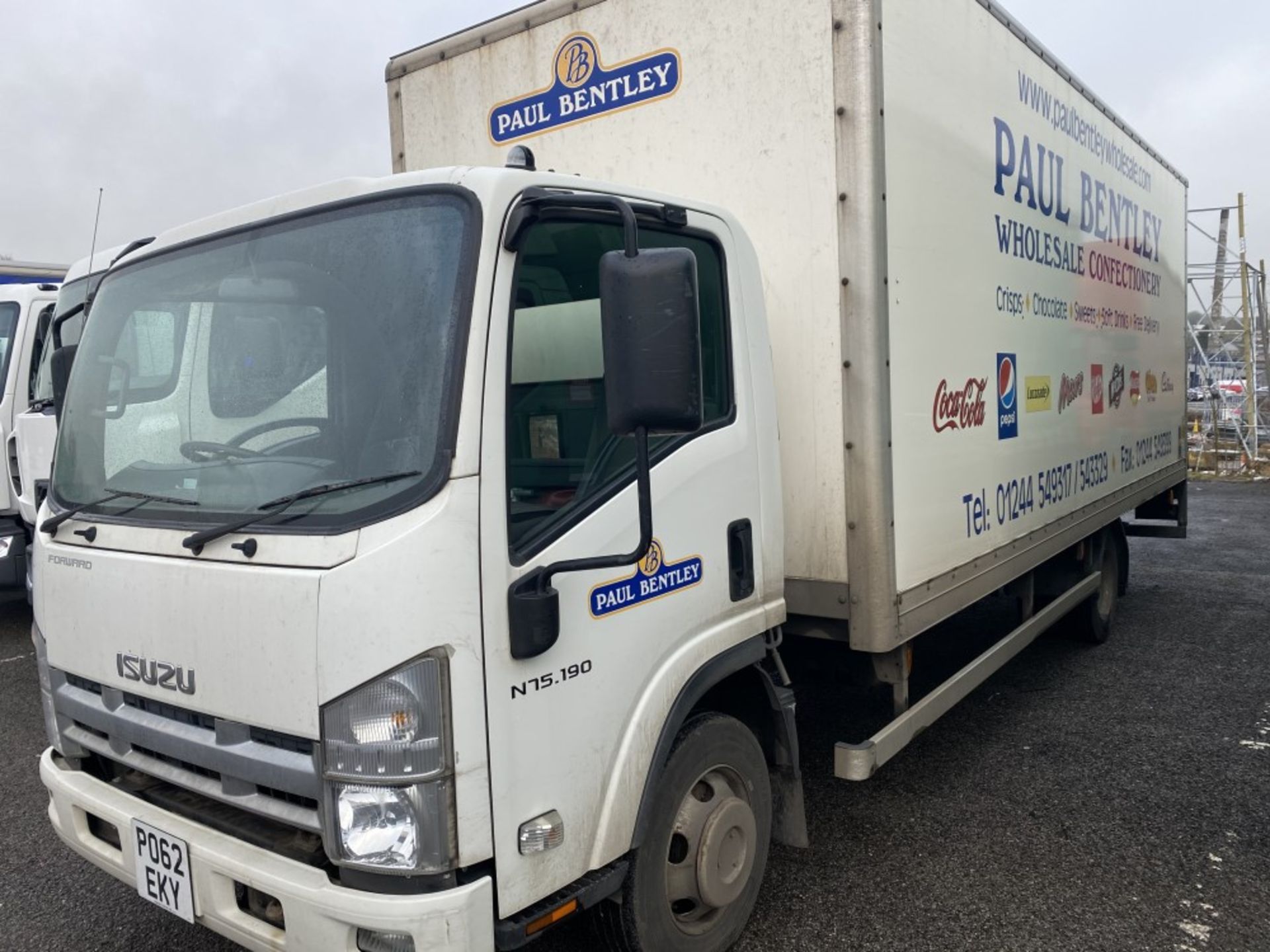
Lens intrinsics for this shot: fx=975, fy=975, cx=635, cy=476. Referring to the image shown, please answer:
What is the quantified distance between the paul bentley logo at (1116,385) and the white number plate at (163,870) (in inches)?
214

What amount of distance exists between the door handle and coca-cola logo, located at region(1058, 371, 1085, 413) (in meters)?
2.71

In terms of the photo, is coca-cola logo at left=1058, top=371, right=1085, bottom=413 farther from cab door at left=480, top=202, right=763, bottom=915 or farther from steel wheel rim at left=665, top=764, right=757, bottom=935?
steel wheel rim at left=665, top=764, right=757, bottom=935

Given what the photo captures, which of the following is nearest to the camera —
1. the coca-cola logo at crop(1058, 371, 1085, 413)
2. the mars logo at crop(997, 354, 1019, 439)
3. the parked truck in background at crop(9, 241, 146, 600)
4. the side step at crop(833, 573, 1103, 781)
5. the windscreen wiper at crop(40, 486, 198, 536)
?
the windscreen wiper at crop(40, 486, 198, 536)

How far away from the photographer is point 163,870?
7.76 ft

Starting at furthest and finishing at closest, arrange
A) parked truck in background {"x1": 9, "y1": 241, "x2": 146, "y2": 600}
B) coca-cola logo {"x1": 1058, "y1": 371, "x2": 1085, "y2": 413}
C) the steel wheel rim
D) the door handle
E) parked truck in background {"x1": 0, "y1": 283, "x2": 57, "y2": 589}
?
parked truck in background {"x1": 0, "y1": 283, "x2": 57, "y2": 589}, parked truck in background {"x1": 9, "y1": 241, "x2": 146, "y2": 600}, coca-cola logo {"x1": 1058, "y1": 371, "x2": 1085, "y2": 413}, the door handle, the steel wheel rim

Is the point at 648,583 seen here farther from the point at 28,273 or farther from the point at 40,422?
the point at 28,273

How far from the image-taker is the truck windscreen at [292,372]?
7.07ft

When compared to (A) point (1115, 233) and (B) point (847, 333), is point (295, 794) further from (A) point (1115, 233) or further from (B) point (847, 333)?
(A) point (1115, 233)

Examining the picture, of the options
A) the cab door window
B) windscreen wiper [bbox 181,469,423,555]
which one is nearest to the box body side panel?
the cab door window

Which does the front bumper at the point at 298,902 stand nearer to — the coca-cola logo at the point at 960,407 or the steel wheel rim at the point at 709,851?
the steel wheel rim at the point at 709,851

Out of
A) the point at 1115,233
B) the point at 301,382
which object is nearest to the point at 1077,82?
the point at 1115,233

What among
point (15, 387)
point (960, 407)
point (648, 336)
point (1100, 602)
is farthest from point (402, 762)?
point (15, 387)

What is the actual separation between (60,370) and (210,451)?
4.64 feet

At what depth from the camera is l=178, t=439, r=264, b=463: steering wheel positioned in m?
2.39
